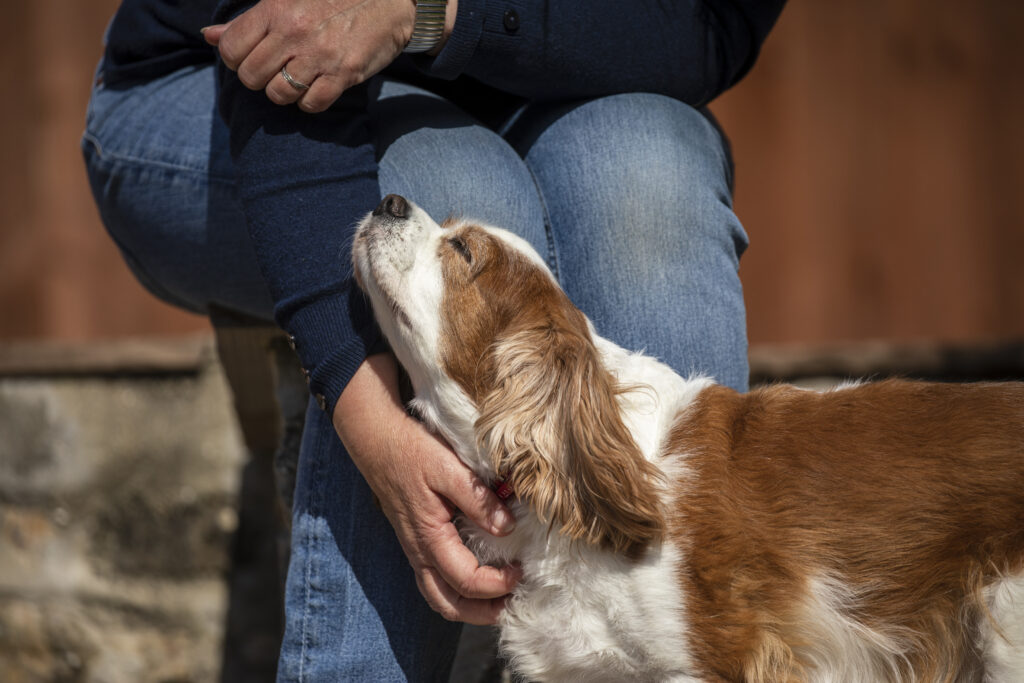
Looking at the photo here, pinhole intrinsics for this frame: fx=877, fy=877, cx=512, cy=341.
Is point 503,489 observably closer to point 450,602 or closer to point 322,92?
point 450,602

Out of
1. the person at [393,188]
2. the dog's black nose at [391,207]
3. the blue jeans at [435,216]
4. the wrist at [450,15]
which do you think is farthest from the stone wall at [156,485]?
the wrist at [450,15]

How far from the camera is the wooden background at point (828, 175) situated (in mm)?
4992

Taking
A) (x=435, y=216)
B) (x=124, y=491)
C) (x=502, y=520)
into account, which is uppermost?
(x=435, y=216)

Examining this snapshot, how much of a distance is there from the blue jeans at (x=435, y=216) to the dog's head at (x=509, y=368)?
0.15m

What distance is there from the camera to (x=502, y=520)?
194cm

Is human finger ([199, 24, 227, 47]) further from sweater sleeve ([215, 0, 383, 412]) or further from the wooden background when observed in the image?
the wooden background

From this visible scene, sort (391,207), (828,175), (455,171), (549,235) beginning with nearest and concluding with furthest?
(391,207)
(455,171)
(549,235)
(828,175)

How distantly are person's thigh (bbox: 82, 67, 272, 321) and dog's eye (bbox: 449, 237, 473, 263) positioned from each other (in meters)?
0.58

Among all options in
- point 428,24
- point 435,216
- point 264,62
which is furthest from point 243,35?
point 435,216

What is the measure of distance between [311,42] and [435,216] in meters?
0.54

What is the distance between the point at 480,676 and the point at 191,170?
5.87ft

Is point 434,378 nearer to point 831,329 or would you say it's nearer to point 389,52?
point 389,52

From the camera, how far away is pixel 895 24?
16.5ft

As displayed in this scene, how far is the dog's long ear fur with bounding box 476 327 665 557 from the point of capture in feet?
5.98
